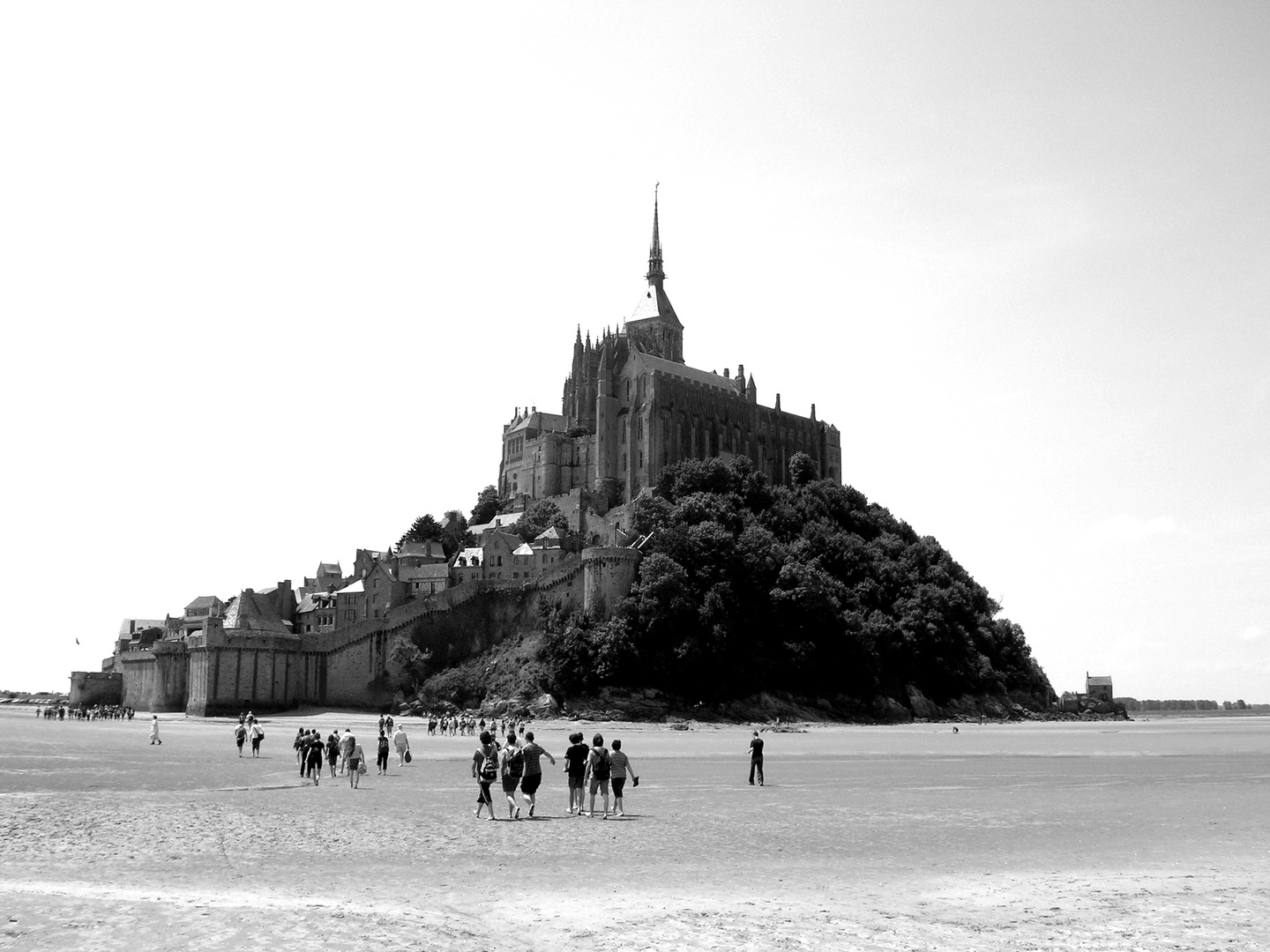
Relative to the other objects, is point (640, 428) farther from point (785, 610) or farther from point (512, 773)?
point (512, 773)

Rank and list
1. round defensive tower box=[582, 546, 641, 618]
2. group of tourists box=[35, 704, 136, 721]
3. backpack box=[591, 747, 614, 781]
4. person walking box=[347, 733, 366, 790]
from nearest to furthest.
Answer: backpack box=[591, 747, 614, 781] → person walking box=[347, 733, 366, 790] → round defensive tower box=[582, 546, 641, 618] → group of tourists box=[35, 704, 136, 721]

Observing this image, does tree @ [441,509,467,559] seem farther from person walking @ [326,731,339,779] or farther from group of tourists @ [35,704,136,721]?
person walking @ [326,731,339,779]

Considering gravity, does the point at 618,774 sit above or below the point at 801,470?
below

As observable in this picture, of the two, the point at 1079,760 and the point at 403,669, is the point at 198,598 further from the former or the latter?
the point at 1079,760

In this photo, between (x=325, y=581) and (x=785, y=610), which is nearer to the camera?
(x=785, y=610)

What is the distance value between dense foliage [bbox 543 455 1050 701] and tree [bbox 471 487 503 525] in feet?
80.3

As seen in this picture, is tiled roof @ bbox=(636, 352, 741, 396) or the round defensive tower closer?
the round defensive tower

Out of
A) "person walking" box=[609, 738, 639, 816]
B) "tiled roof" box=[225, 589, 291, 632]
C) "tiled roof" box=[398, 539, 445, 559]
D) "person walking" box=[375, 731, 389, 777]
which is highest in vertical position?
"tiled roof" box=[398, 539, 445, 559]

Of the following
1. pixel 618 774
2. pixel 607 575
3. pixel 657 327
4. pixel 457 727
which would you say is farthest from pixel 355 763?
pixel 657 327

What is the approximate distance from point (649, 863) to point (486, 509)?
10702cm

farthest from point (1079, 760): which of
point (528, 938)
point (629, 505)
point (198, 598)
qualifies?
point (198, 598)

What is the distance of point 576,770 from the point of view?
22.8 m

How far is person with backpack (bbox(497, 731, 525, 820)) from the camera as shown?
22297mm

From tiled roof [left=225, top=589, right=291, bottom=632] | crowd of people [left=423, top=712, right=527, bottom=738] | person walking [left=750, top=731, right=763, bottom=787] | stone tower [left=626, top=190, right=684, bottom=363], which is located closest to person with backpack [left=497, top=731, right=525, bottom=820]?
person walking [left=750, top=731, right=763, bottom=787]
